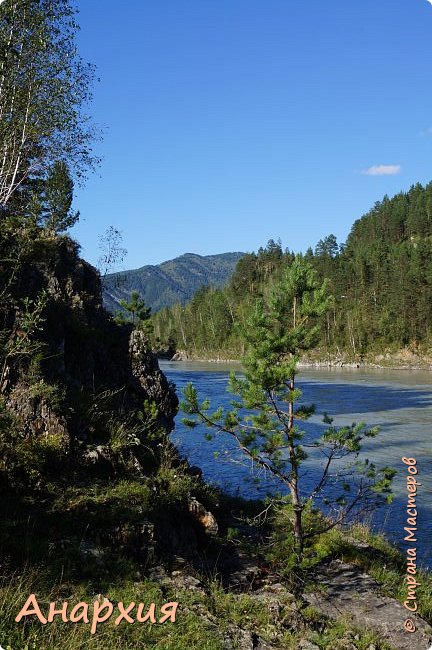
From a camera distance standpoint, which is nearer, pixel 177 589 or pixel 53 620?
pixel 53 620

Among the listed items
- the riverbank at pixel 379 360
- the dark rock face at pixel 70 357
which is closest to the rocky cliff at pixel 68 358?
the dark rock face at pixel 70 357

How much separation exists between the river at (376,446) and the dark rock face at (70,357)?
115 inches

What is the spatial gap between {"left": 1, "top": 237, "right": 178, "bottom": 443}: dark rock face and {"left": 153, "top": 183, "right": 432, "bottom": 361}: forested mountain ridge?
60.8m

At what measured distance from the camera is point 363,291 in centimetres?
12962

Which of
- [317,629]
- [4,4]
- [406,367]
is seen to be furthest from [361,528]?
[406,367]

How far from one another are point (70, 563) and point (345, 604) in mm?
5599

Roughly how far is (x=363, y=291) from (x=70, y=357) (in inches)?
4855

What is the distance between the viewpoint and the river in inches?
641

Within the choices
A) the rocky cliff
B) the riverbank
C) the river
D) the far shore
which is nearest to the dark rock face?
the rocky cliff

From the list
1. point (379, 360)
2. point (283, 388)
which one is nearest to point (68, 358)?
point (283, 388)

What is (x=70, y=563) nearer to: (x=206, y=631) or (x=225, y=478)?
(x=206, y=631)

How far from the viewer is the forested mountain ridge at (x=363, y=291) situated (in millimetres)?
109750

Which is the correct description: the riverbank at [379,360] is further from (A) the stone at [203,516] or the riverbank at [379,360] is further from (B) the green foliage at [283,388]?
(A) the stone at [203,516]

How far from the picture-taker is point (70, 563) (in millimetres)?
8164
